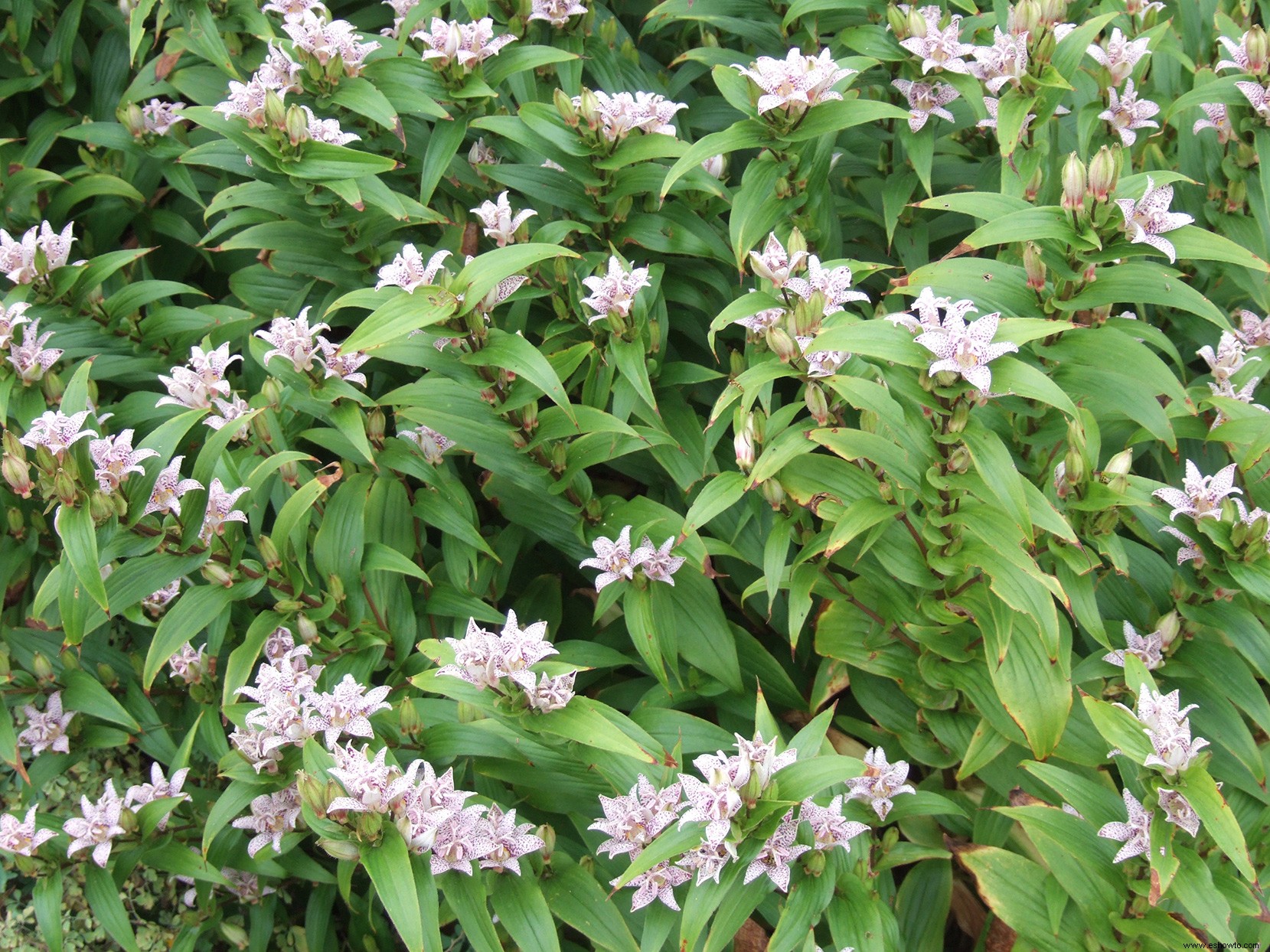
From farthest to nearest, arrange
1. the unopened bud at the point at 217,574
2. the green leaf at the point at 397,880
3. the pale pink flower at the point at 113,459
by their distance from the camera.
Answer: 1. the unopened bud at the point at 217,574
2. the pale pink flower at the point at 113,459
3. the green leaf at the point at 397,880

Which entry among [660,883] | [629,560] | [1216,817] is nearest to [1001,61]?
[629,560]

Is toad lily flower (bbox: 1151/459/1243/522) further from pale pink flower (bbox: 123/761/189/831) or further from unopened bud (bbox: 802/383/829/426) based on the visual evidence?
pale pink flower (bbox: 123/761/189/831)

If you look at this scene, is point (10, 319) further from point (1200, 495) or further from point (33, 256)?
point (1200, 495)

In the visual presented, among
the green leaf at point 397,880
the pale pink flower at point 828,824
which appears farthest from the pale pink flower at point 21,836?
the pale pink flower at point 828,824

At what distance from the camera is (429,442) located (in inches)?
108

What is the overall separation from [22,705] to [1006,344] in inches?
99.4

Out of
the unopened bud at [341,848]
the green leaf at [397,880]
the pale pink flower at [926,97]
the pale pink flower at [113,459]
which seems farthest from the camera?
the pale pink flower at [926,97]

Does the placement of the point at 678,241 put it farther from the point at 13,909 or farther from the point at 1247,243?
the point at 13,909

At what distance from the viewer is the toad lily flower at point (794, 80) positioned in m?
2.53

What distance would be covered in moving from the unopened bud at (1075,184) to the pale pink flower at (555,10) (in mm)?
1584

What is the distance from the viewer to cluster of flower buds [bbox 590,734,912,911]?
1920 millimetres

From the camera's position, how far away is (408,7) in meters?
3.29

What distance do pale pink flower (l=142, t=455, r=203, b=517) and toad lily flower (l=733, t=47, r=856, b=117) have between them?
1.56 metres

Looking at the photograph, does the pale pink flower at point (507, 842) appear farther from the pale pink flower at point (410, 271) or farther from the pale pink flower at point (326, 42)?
the pale pink flower at point (326, 42)
